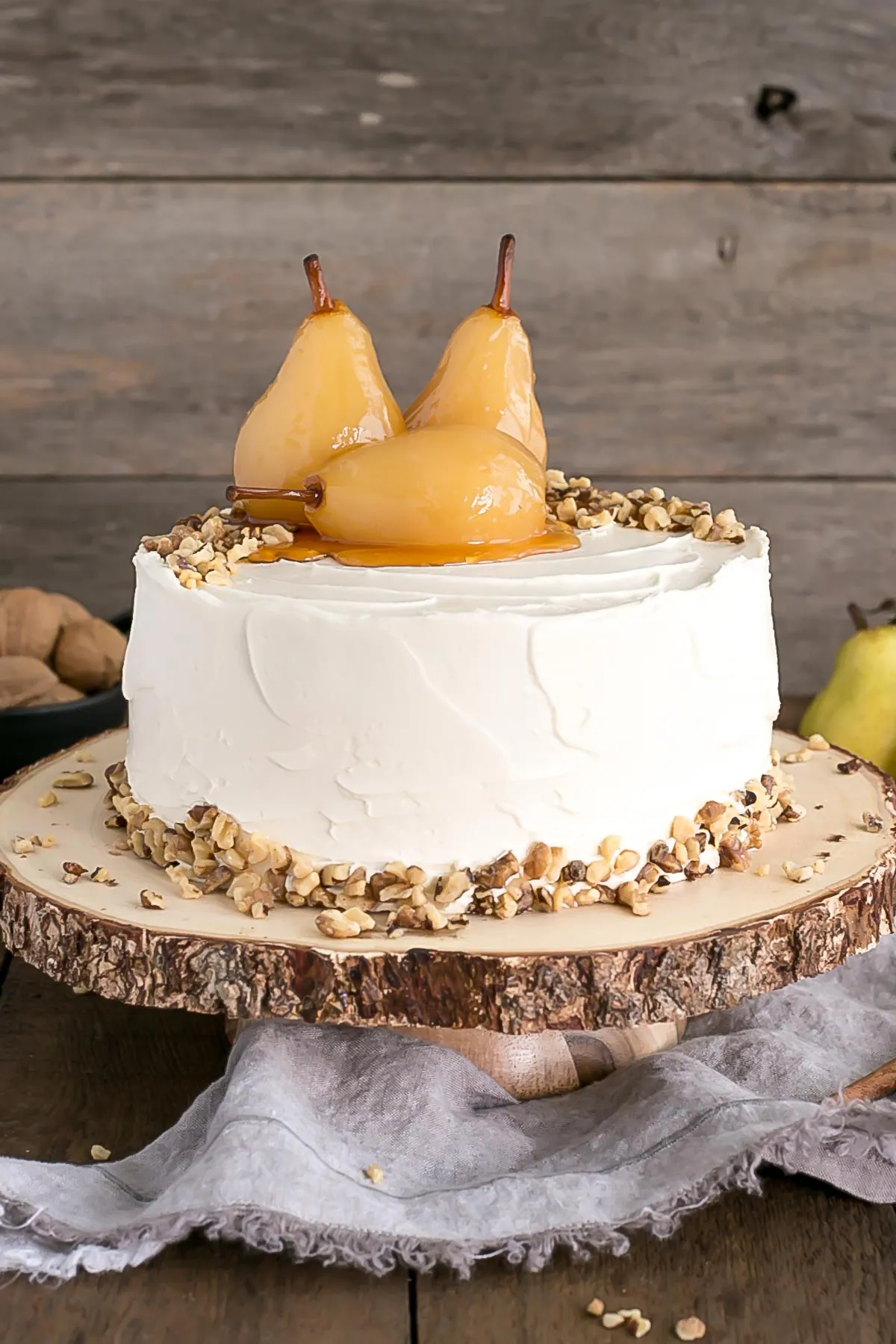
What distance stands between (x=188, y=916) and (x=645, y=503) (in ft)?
2.07

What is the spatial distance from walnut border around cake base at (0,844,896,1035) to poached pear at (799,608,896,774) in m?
0.78

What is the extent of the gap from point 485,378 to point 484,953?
566 millimetres

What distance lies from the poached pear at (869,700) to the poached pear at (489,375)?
682 millimetres

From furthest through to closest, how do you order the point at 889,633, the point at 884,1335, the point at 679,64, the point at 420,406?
the point at 679,64 < the point at 889,633 < the point at 420,406 < the point at 884,1335

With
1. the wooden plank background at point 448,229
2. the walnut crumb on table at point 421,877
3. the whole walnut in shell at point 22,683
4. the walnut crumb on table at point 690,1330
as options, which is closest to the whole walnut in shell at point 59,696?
the whole walnut in shell at point 22,683

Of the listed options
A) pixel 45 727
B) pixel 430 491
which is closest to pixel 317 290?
pixel 430 491

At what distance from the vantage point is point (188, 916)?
1.18 metres

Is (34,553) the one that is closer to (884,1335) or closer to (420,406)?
(420,406)

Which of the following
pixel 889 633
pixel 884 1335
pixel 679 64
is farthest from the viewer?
pixel 679 64

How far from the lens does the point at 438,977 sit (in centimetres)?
111

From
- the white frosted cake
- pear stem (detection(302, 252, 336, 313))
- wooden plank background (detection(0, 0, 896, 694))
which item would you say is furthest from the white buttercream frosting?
wooden plank background (detection(0, 0, 896, 694))

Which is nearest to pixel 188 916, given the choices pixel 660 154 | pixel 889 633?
pixel 889 633

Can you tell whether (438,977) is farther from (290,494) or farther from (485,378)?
(485,378)

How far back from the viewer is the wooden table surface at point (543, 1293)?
3.30 feet
